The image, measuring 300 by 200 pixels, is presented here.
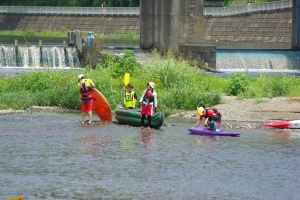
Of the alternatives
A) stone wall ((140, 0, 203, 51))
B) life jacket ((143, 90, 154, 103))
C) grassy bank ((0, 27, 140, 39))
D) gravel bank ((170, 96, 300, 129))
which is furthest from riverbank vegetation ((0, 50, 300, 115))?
grassy bank ((0, 27, 140, 39))

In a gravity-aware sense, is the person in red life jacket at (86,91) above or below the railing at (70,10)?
below

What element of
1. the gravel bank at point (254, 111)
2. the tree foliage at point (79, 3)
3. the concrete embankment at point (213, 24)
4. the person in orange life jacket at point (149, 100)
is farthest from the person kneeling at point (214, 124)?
the tree foliage at point (79, 3)

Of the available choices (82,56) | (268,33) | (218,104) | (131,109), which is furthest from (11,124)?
(268,33)

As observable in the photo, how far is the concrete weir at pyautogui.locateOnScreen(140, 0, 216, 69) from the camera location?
58062mm

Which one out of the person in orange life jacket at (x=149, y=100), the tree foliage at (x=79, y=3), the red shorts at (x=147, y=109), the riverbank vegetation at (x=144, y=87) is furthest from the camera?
the tree foliage at (x=79, y=3)

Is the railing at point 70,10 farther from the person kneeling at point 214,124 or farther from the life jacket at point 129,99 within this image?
the person kneeling at point 214,124

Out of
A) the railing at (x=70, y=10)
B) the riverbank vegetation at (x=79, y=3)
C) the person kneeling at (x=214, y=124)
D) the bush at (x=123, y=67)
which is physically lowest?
the person kneeling at (x=214, y=124)

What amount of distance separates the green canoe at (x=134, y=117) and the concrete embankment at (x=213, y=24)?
2519 inches

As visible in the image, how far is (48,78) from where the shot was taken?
121 ft

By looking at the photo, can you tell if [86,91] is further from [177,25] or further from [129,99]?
[177,25]

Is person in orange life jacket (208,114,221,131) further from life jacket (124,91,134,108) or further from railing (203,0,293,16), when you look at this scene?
railing (203,0,293,16)

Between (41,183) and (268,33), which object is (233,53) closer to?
(268,33)

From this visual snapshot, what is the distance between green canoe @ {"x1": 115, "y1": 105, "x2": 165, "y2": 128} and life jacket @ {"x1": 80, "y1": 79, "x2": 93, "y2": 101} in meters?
1.25

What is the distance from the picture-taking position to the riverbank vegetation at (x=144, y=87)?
3441 centimetres
